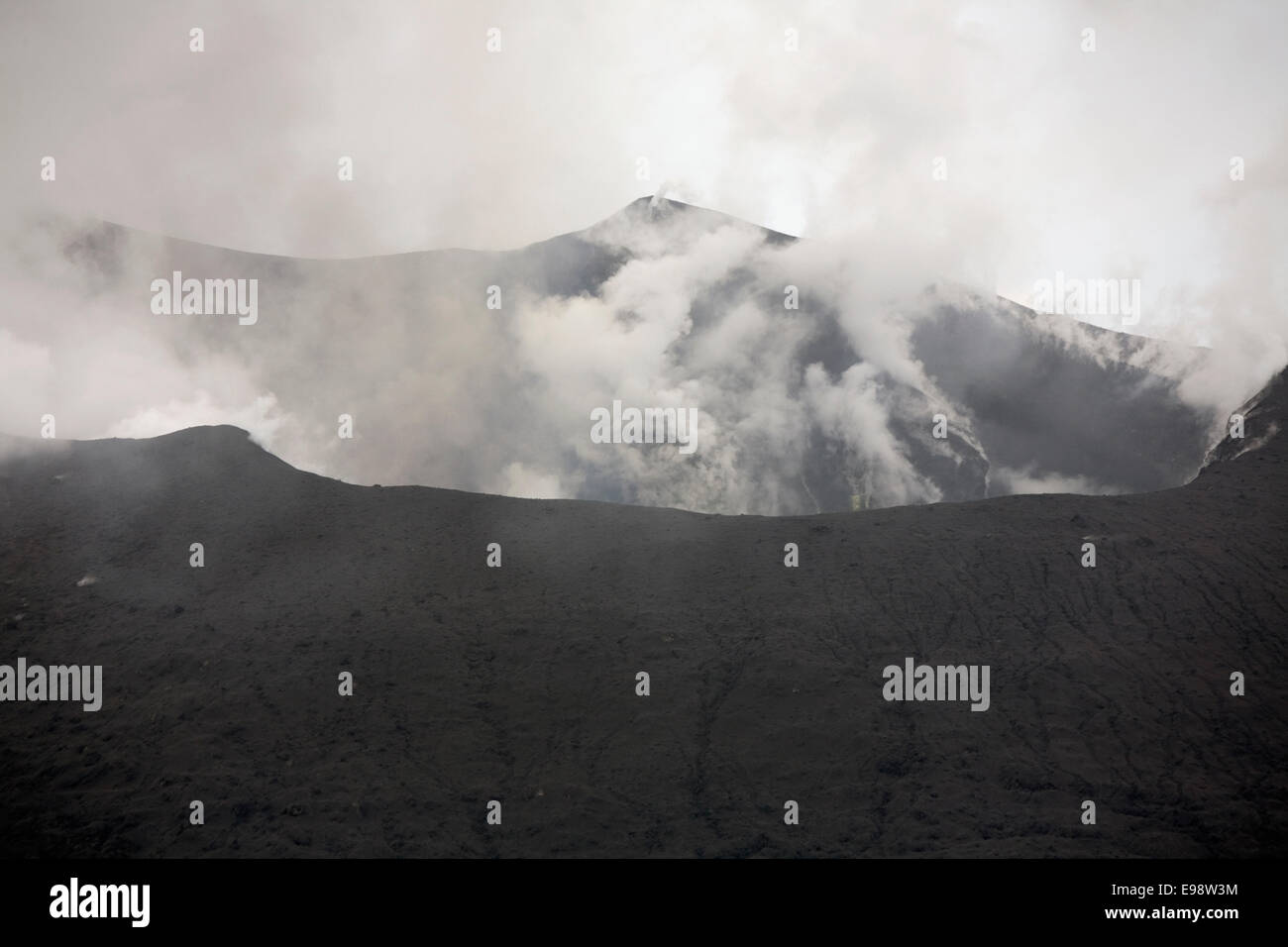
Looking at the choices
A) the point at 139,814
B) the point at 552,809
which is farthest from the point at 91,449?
the point at 552,809

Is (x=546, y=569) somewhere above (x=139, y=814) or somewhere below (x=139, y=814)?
above

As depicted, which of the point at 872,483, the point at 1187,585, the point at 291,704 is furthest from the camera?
the point at 872,483

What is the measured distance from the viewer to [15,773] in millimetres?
22688

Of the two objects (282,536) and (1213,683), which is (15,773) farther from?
(1213,683)

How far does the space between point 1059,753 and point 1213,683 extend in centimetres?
526
